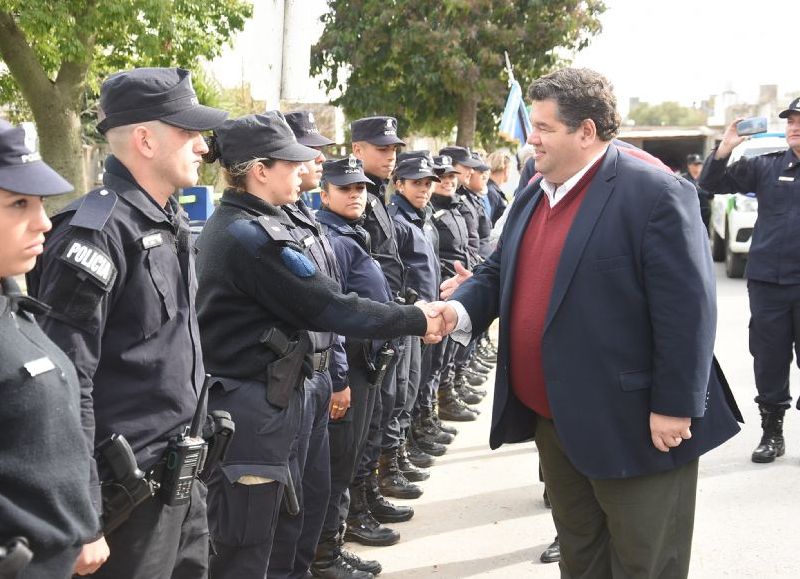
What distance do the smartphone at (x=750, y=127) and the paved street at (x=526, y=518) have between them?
2.23 meters

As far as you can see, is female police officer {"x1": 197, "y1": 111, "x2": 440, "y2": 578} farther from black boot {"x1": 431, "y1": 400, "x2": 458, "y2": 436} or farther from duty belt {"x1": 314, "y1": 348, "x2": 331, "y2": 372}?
black boot {"x1": 431, "y1": 400, "x2": 458, "y2": 436}

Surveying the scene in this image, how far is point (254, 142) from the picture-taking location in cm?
362

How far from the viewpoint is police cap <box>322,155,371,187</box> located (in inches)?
203

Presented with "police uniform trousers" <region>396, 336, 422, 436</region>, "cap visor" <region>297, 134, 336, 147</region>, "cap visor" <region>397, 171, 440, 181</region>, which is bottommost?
"police uniform trousers" <region>396, 336, 422, 436</region>

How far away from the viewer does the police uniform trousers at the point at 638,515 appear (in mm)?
3301

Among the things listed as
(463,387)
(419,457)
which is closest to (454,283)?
(419,457)

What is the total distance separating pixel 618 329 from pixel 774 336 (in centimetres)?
383

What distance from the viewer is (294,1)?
5316mm

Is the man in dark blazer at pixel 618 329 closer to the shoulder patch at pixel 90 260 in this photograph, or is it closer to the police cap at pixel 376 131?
the shoulder patch at pixel 90 260

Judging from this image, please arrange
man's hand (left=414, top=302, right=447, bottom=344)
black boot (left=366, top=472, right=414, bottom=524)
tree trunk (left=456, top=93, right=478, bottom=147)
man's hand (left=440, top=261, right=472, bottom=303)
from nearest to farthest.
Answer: man's hand (left=414, top=302, right=447, bottom=344)
man's hand (left=440, top=261, right=472, bottom=303)
black boot (left=366, top=472, right=414, bottom=524)
tree trunk (left=456, top=93, right=478, bottom=147)

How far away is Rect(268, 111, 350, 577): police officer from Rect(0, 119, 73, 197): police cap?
1.64 meters

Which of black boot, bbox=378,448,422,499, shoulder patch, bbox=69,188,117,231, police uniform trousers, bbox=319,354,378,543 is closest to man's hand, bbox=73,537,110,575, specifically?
shoulder patch, bbox=69,188,117,231

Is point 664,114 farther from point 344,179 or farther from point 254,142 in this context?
point 254,142

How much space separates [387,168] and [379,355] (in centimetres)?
150
